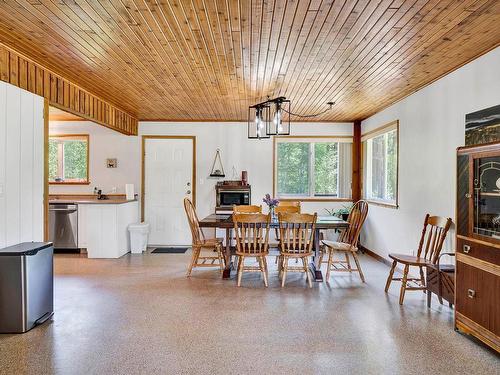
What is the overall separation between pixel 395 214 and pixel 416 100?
1.65 meters

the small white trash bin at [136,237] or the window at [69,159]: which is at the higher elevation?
the window at [69,159]

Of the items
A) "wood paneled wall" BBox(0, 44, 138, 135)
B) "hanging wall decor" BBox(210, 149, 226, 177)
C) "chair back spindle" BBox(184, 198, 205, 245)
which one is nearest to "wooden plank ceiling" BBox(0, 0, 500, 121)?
"wood paneled wall" BBox(0, 44, 138, 135)

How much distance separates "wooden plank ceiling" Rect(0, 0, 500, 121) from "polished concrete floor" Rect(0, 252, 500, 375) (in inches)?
95.8

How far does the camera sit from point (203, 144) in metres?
6.86

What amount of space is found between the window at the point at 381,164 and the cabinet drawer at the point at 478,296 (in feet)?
7.65

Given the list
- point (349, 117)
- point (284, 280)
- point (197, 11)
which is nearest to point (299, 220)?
point (284, 280)

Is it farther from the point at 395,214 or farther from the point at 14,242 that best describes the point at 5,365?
the point at 395,214

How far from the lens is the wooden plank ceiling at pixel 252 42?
2400mm

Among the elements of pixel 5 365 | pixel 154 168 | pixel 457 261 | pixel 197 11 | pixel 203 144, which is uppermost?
pixel 197 11

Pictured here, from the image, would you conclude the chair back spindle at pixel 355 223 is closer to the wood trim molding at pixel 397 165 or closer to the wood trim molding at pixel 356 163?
the wood trim molding at pixel 397 165

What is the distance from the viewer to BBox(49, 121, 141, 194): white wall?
6.66 meters

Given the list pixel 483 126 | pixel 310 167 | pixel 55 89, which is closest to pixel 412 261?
pixel 483 126

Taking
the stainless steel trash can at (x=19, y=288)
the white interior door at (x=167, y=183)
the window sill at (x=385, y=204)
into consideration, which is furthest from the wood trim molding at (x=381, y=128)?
the stainless steel trash can at (x=19, y=288)

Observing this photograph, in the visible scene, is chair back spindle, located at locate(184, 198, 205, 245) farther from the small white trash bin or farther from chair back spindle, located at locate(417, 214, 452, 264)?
chair back spindle, located at locate(417, 214, 452, 264)
